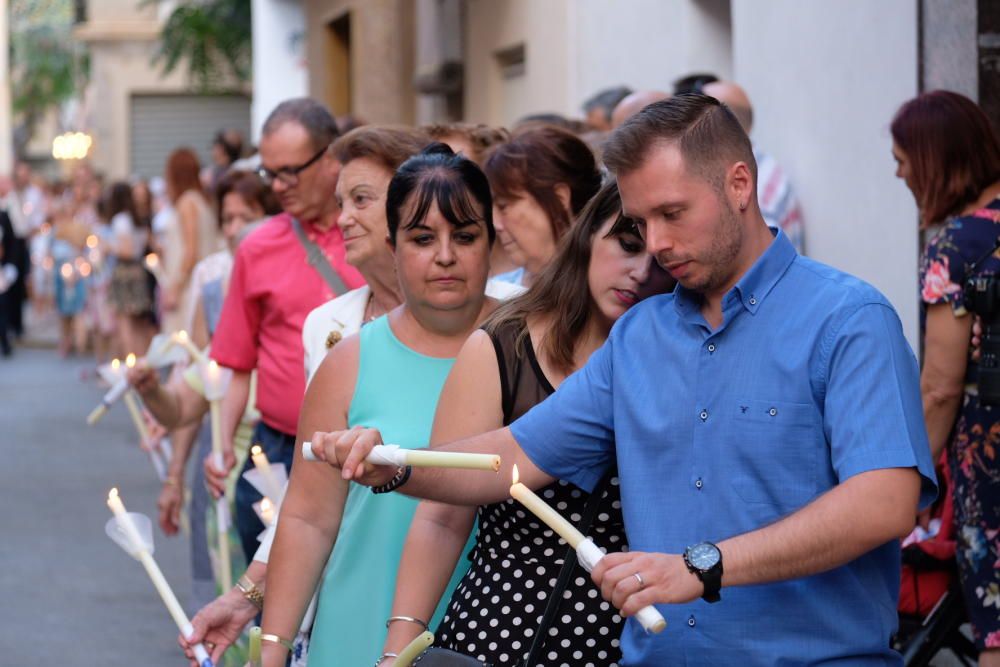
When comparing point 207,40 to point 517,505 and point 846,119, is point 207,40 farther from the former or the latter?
point 517,505

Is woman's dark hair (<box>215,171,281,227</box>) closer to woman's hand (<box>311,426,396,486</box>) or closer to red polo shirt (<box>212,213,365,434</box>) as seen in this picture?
red polo shirt (<box>212,213,365,434</box>)

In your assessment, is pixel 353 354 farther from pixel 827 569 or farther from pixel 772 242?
pixel 827 569

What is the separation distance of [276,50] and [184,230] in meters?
10.9

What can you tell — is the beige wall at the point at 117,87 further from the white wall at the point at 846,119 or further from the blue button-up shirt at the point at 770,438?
the blue button-up shirt at the point at 770,438

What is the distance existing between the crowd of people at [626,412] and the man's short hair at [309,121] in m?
0.79

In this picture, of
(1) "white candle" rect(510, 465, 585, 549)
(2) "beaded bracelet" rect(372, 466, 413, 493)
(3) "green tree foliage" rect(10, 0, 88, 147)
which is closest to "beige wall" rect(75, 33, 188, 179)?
(3) "green tree foliage" rect(10, 0, 88, 147)

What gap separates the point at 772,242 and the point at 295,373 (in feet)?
9.48

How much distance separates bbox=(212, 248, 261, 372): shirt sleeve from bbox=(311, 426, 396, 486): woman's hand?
2.71 meters

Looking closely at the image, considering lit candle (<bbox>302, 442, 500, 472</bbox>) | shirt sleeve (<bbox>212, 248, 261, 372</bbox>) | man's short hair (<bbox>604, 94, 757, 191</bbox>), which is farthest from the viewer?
shirt sleeve (<bbox>212, 248, 261, 372</bbox>)

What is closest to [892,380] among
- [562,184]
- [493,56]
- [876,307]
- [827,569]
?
[876,307]

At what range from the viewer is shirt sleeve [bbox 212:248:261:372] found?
5707 millimetres

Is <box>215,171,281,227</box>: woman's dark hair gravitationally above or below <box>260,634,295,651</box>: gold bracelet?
above

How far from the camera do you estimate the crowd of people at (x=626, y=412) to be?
2736 millimetres

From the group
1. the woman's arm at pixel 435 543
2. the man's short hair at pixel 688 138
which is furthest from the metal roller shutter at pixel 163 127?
the man's short hair at pixel 688 138
